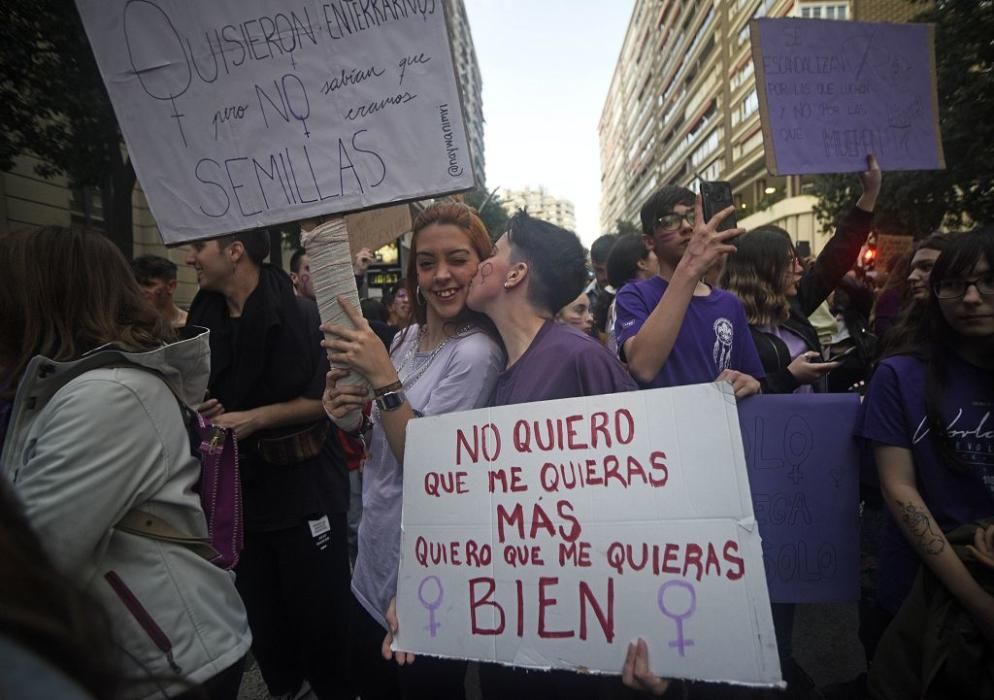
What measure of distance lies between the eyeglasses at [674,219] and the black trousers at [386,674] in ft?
5.83

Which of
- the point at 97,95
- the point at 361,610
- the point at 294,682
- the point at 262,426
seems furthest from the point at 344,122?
the point at 97,95

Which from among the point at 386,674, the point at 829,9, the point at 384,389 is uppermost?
the point at 829,9

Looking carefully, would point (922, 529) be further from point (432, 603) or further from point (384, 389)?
point (384, 389)

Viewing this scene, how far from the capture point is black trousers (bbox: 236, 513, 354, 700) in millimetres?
2389

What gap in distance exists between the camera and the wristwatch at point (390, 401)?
1624 mm

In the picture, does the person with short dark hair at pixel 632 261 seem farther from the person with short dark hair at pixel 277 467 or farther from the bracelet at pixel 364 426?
the bracelet at pixel 364 426

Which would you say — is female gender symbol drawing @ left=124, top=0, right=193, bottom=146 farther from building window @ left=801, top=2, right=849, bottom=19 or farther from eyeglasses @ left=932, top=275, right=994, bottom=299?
building window @ left=801, top=2, right=849, bottom=19

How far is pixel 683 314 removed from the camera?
6.26 ft

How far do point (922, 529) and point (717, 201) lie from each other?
121cm

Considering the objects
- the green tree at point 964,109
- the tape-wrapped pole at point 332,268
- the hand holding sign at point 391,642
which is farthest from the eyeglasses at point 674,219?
the green tree at point 964,109

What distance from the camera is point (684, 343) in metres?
2.16

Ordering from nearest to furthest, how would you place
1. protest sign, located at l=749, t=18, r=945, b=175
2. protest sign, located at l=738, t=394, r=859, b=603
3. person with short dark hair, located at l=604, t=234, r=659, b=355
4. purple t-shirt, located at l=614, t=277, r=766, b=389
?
protest sign, located at l=738, t=394, r=859, b=603 < purple t-shirt, located at l=614, t=277, r=766, b=389 < protest sign, located at l=749, t=18, r=945, b=175 < person with short dark hair, located at l=604, t=234, r=659, b=355

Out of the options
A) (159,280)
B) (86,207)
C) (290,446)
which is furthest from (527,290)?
(86,207)

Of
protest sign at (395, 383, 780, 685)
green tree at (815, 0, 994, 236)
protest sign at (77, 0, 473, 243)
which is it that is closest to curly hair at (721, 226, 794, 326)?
protest sign at (395, 383, 780, 685)
